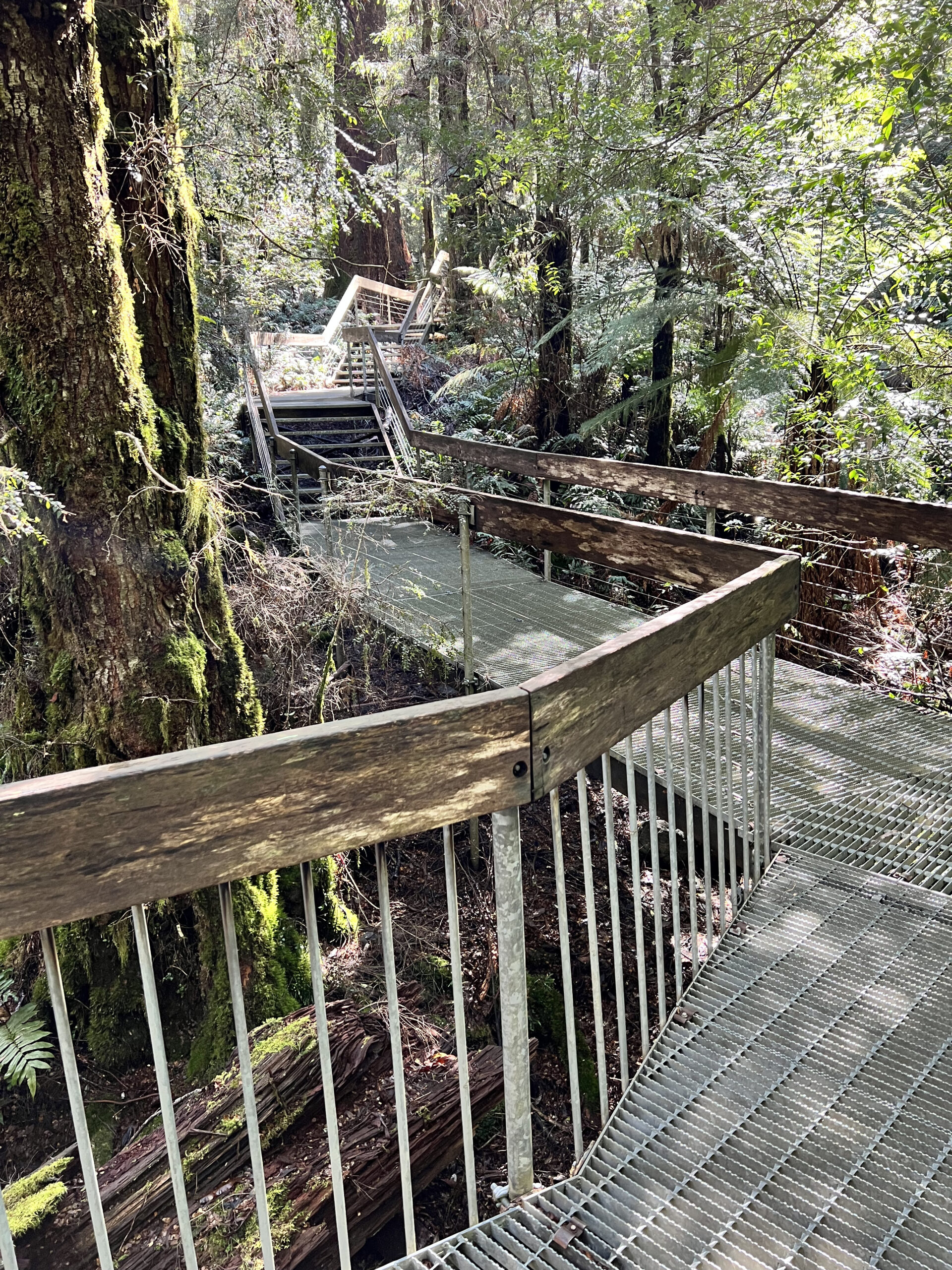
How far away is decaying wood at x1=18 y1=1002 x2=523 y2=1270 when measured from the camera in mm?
2959

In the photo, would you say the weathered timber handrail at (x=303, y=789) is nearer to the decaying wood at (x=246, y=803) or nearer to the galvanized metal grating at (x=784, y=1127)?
the decaying wood at (x=246, y=803)

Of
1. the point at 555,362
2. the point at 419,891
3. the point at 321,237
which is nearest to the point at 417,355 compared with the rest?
the point at 555,362

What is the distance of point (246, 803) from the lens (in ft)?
4.28

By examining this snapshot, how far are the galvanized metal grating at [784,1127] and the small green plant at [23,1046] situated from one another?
258cm

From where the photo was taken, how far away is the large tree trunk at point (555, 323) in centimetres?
1034

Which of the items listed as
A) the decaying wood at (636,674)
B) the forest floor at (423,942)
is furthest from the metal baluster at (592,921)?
the forest floor at (423,942)

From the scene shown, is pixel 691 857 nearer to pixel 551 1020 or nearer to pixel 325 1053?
pixel 325 1053

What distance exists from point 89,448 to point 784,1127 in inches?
131

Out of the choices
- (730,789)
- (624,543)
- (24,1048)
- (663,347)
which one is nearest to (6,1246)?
(730,789)

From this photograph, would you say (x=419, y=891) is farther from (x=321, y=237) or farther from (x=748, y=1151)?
(x=321, y=237)

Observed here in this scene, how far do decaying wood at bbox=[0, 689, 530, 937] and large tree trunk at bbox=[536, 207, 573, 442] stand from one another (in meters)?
9.31

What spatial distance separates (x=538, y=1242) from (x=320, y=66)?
8.18 metres

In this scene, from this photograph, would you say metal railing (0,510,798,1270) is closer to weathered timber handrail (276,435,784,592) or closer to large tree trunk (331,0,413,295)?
weathered timber handrail (276,435,784,592)

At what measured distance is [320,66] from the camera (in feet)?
23.8
